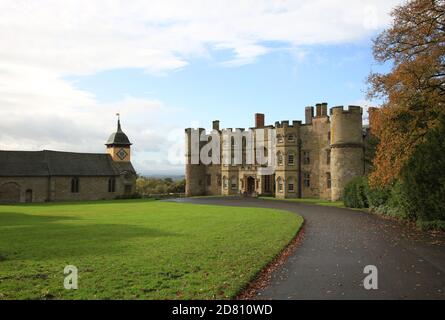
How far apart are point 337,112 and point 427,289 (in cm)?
3446

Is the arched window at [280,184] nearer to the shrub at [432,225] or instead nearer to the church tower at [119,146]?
the church tower at [119,146]

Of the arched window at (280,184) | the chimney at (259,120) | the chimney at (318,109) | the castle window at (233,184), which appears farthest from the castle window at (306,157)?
the castle window at (233,184)

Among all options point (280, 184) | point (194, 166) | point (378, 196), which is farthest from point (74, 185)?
point (378, 196)

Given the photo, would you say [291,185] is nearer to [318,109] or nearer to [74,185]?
[318,109]

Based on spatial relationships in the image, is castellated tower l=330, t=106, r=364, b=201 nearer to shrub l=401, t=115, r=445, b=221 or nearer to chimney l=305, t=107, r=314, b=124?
chimney l=305, t=107, r=314, b=124

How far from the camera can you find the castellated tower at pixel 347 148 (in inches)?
1599

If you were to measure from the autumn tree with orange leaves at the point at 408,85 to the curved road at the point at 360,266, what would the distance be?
455 centimetres

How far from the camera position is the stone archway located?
147 feet

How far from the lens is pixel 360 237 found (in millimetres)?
16609
